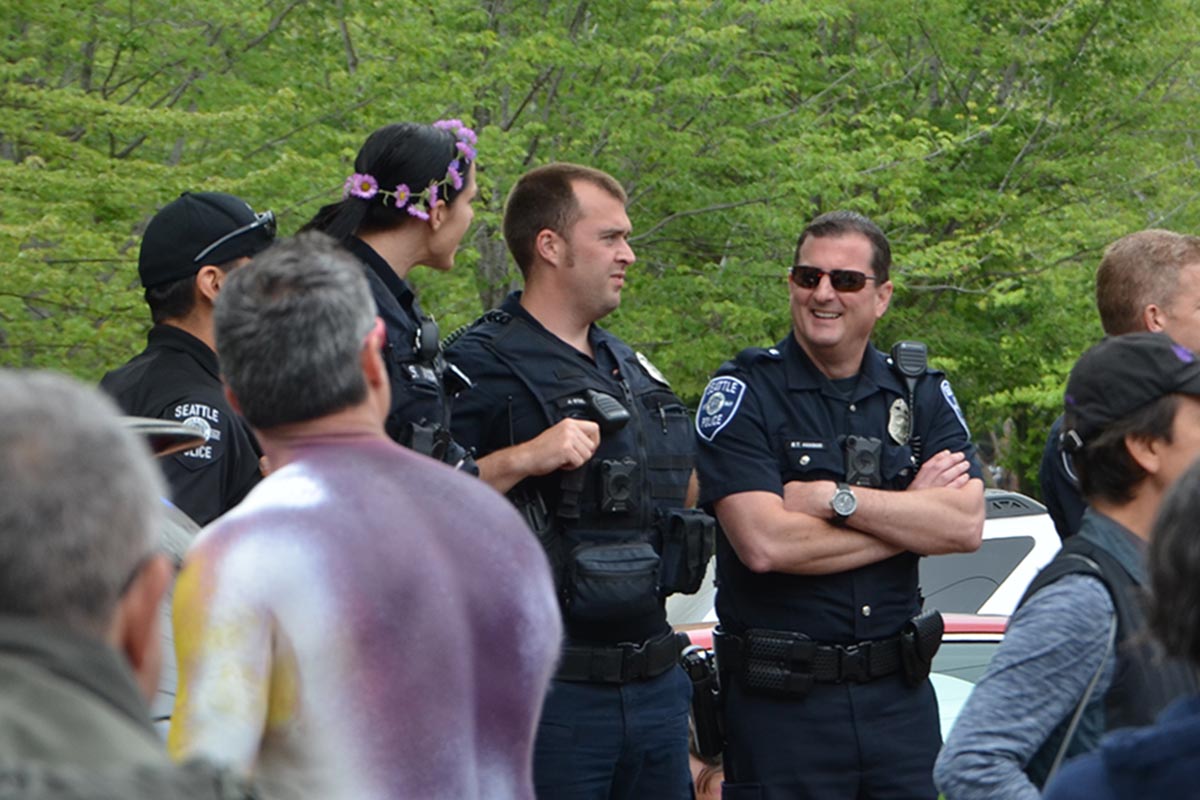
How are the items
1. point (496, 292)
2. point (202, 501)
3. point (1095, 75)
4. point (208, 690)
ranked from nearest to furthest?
point (208, 690), point (202, 501), point (496, 292), point (1095, 75)

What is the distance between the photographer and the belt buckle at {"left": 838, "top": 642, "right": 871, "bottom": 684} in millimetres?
4645

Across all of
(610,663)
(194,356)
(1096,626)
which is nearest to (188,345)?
(194,356)

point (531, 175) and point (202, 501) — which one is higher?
point (531, 175)

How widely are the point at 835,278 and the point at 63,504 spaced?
3.66 metres

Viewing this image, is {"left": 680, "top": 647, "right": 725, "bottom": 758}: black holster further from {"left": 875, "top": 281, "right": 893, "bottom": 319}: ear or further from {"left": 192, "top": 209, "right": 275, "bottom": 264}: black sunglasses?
{"left": 192, "top": 209, "right": 275, "bottom": 264}: black sunglasses

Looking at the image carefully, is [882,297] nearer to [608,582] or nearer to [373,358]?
[608,582]

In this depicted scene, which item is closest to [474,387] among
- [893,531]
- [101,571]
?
[893,531]

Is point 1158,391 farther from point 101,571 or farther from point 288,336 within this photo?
point 101,571

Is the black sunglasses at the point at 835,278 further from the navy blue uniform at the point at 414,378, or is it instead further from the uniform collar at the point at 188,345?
the uniform collar at the point at 188,345

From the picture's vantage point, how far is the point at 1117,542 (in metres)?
2.99

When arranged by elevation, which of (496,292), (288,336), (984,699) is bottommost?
(496,292)

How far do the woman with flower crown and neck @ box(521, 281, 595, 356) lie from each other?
0.38m

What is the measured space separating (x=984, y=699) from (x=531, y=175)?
2685 mm

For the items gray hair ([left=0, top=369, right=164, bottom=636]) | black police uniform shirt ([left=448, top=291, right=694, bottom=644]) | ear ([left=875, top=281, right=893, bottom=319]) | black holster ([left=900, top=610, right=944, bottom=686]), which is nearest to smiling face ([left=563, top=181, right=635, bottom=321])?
black police uniform shirt ([left=448, top=291, right=694, bottom=644])
